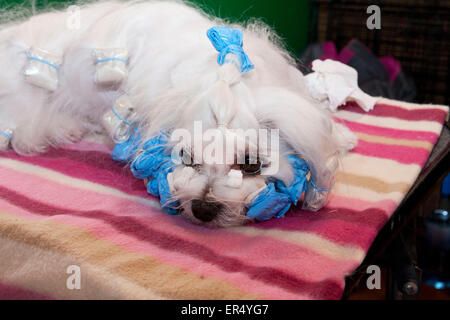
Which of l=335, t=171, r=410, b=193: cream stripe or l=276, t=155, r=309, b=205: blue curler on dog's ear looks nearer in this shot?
l=276, t=155, r=309, b=205: blue curler on dog's ear

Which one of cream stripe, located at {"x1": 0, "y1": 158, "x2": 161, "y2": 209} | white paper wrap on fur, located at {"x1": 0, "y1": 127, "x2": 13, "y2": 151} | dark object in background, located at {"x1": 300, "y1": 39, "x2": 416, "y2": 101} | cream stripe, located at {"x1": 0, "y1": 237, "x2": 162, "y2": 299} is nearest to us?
cream stripe, located at {"x1": 0, "y1": 237, "x2": 162, "y2": 299}

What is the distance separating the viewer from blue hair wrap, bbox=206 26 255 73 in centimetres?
91

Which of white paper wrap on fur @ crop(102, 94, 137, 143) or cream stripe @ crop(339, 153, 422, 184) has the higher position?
white paper wrap on fur @ crop(102, 94, 137, 143)

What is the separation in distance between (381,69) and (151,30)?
5.85 ft

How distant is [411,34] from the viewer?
9.71 feet

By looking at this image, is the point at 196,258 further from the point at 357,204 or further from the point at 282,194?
the point at 357,204

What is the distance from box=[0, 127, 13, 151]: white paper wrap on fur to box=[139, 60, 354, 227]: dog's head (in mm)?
517

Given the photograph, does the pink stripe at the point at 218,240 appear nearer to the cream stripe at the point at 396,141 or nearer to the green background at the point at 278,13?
the cream stripe at the point at 396,141

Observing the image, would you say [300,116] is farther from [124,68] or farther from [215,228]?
[124,68]

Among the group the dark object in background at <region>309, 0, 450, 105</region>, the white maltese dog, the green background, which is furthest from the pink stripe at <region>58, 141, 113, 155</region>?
the dark object in background at <region>309, 0, 450, 105</region>

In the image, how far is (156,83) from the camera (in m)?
1.03

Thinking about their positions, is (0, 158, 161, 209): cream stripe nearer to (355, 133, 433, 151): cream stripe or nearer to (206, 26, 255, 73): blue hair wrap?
(206, 26, 255, 73): blue hair wrap

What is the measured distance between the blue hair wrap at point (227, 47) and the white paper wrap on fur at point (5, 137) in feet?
2.04

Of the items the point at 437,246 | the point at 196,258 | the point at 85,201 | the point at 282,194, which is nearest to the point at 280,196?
the point at 282,194
